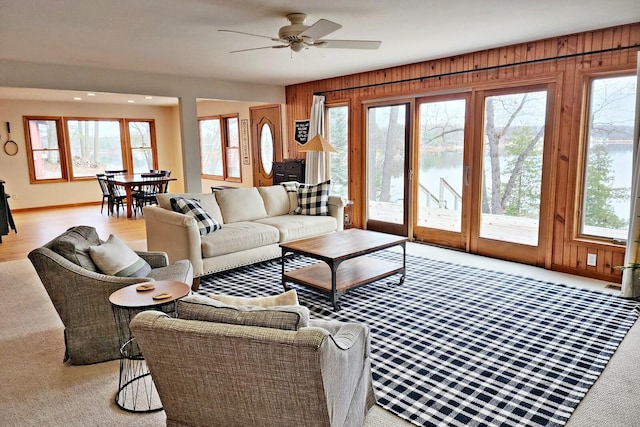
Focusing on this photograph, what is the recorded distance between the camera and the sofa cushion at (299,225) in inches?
190

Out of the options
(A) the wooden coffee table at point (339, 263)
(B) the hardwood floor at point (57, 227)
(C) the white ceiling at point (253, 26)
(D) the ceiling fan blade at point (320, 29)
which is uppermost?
(C) the white ceiling at point (253, 26)

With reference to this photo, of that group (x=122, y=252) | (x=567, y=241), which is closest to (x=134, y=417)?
(x=122, y=252)

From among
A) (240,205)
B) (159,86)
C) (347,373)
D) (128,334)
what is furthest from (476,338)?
(159,86)

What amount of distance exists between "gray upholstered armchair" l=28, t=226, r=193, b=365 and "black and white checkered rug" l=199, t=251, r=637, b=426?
1.41 metres

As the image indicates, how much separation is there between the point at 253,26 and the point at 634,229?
383 centimetres

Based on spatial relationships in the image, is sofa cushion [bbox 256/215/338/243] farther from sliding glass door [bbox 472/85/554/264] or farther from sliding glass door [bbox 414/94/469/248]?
sliding glass door [bbox 472/85/554/264]

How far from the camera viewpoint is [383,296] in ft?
12.4

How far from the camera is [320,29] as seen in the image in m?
3.10

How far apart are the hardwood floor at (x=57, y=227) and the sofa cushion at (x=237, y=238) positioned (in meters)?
1.78

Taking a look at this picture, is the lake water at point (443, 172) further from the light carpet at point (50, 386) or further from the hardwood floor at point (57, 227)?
the hardwood floor at point (57, 227)

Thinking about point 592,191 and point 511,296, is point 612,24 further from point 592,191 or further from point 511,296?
point 511,296

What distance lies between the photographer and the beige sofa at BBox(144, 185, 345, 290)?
4.08 m

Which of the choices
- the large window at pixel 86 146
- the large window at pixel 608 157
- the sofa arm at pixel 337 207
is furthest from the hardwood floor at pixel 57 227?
the large window at pixel 608 157

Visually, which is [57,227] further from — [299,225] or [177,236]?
[299,225]
